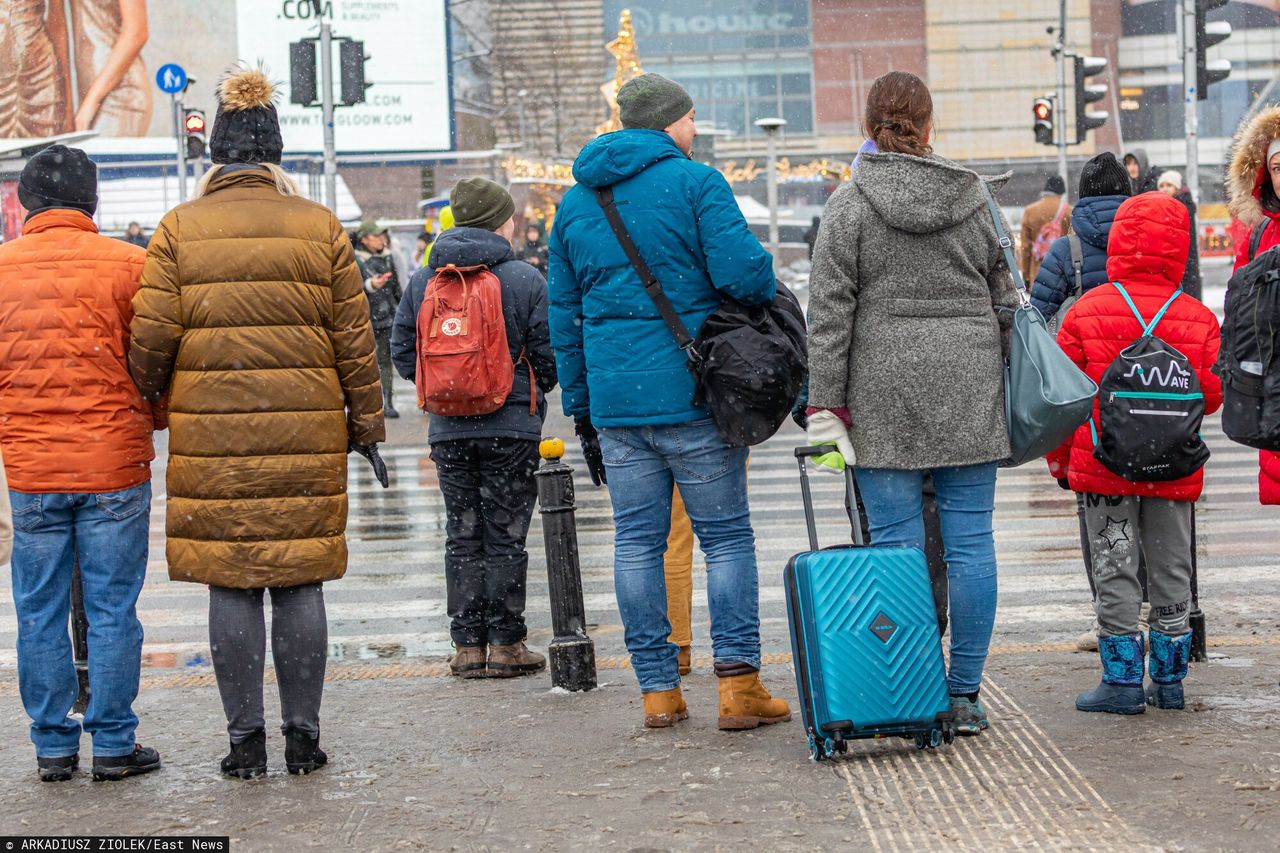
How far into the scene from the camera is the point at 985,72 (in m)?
68.6

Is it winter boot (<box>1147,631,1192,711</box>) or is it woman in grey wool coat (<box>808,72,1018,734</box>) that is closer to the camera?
woman in grey wool coat (<box>808,72,1018,734</box>)

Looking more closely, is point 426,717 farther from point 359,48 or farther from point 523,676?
point 359,48

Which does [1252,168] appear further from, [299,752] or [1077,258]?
[299,752]

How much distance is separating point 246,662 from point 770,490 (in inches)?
304

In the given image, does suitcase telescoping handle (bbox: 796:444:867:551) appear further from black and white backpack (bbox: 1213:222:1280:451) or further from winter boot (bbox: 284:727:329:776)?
winter boot (bbox: 284:727:329:776)

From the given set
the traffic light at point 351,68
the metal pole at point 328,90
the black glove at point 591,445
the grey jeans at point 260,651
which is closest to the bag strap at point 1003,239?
the black glove at point 591,445

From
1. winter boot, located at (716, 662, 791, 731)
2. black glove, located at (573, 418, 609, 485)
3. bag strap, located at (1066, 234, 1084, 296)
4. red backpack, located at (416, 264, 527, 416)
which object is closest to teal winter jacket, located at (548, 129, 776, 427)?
black glove, located at (573, 418, 609, 485)

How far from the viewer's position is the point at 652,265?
5371mm

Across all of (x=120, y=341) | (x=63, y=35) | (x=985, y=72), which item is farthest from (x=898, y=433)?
(x=985, y=72)

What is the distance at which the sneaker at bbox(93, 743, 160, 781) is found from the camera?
5199mm

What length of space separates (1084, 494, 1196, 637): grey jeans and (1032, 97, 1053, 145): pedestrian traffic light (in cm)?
2263

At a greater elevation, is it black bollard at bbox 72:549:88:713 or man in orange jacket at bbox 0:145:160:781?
man in orange jacket at bbox 0:145:160:781

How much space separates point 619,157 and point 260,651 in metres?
1.88

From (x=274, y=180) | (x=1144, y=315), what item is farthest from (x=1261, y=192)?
(x=274, y=180)
